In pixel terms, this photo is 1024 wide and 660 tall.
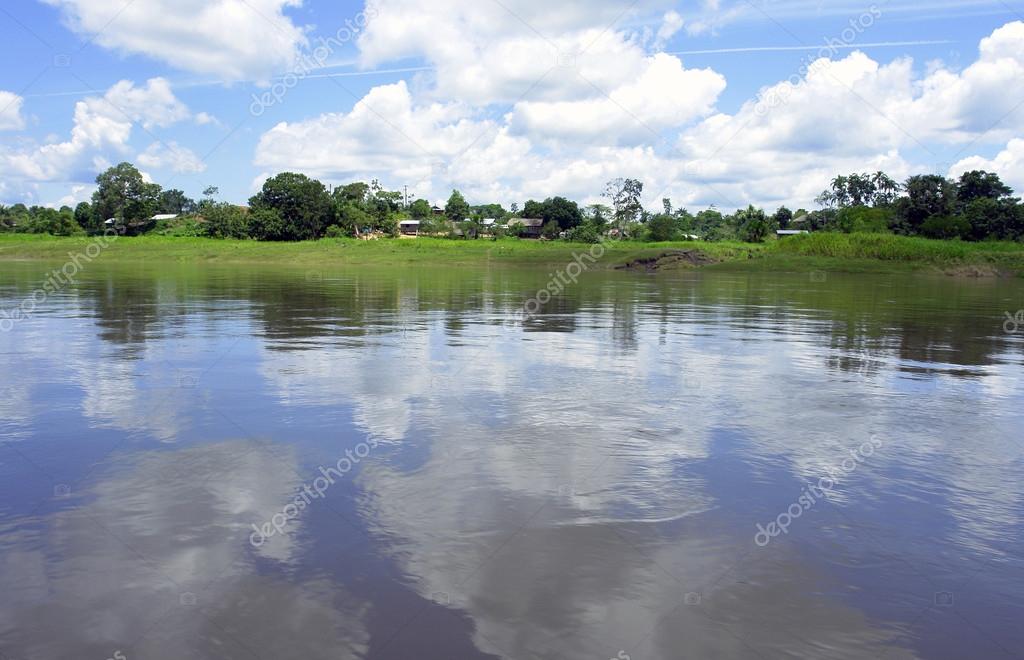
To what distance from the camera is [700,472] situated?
8188mm

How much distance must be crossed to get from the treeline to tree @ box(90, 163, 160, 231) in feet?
0.45

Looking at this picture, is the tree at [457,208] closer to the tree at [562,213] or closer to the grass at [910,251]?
the tree at [562,213]

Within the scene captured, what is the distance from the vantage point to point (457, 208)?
122438mm

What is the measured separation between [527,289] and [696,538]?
3303cm

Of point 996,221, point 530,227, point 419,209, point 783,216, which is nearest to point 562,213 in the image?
point 530,227

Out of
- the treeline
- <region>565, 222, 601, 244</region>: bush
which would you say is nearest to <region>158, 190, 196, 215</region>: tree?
the treeline

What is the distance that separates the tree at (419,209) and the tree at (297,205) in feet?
99.8

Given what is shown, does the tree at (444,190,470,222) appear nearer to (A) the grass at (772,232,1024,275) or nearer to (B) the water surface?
(A) the grass at (772,232,1024,275)

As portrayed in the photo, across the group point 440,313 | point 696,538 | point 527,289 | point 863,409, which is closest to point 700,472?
point 696,538

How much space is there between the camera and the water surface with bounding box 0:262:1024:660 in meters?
5.01

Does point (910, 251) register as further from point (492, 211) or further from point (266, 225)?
point (492, 211)

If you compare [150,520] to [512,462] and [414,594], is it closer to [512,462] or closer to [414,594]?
[414,594]

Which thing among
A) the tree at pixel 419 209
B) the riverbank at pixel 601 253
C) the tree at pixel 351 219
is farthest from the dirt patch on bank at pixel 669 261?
the tree at pixel 419 209

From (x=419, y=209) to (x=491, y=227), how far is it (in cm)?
2462
